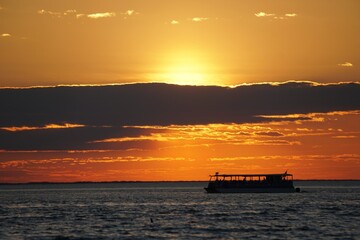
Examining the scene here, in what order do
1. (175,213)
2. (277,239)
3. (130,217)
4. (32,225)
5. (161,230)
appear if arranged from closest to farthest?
(277,239) → (161,230) → (32,225) → (130,217) → (175,213)

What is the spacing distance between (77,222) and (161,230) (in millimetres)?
19668

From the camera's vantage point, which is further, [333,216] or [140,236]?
[333,216]

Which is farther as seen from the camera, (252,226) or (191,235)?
(252,226)

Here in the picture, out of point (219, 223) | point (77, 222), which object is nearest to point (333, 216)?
point (219, 223)

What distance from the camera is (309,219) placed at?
385 feet

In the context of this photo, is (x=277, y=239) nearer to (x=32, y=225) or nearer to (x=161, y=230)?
(x=161, y=230)

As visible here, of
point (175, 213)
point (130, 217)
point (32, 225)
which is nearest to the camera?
point (32, 225)

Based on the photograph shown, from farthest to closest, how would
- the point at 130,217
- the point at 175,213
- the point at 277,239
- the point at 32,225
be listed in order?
the point at 175,213, the point at 130,217, the point at 32,225, the point at 277,239

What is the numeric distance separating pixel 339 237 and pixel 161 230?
23377mm

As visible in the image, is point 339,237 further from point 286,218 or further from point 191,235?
point 286,218

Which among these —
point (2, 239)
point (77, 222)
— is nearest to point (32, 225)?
point (77, 222)

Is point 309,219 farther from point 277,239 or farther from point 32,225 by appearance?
point 32,225

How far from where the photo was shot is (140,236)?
303 feet

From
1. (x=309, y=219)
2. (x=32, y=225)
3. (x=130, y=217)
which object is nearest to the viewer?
(x=32, y=225)
